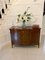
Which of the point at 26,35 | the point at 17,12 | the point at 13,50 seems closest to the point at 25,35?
the point at 26,35

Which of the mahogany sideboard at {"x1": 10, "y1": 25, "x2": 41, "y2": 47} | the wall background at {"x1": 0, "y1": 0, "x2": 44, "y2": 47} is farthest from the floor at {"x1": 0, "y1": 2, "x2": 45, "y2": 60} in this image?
the mahogany sideboard at {"x1": 10, "y1": 25, "x2": 41, "y2": 47}

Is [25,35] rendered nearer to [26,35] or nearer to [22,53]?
[26,35]

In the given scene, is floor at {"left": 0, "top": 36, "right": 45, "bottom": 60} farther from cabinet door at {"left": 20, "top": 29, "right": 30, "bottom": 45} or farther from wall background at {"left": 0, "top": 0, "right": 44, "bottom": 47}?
wall background at {"left": 0, "top": 0, "right": 44, "bottom": 47}

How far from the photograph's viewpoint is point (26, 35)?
3.92m

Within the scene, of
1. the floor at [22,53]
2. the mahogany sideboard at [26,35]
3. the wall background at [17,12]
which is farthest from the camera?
the wall background at [17,12]

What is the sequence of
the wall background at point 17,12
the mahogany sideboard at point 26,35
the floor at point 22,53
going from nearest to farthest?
1. the floor at point 22,53
2. the mahogany sideboard at point 26,35
3. the wall background at point 17,12

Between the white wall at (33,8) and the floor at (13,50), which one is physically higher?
the white wall at (33,8)

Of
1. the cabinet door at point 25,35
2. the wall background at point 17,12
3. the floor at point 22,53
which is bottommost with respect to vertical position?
the floor at point 22,53

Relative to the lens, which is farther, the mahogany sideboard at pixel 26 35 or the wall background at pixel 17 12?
the wall background at pixel 17 12

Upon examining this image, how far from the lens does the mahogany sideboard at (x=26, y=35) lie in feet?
12.8

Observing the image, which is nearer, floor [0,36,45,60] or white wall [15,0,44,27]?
floor [0,36,45,60]

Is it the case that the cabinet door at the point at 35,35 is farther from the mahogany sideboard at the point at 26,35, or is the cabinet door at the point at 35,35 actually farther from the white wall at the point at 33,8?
the white wall at the point at 33,8

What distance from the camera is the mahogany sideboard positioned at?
3.91 metres

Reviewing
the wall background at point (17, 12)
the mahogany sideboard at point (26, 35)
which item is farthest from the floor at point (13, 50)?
the mahogany sideboard at point (26, 35)
